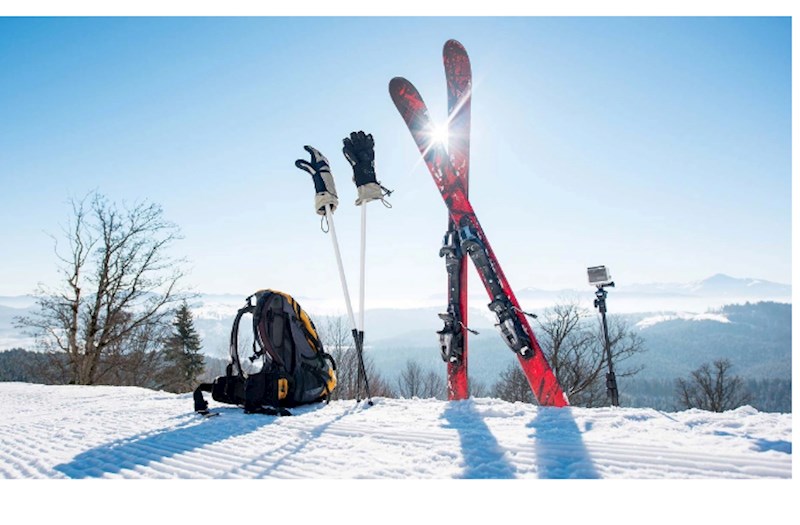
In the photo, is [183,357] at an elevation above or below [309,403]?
below

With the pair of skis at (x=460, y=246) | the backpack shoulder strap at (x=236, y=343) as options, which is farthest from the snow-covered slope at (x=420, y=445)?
the pair of skis at (x=460, y=246)

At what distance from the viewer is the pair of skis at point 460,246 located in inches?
173

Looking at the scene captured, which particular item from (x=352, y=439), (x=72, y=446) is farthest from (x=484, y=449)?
(x=72, y=446)

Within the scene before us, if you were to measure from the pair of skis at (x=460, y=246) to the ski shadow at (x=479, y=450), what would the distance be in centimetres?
155

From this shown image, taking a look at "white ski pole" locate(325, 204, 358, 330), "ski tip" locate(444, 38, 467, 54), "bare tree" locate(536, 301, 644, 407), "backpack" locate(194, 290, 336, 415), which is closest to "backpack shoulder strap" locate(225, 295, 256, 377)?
"backpack" locate(194, 290, 336, 415)

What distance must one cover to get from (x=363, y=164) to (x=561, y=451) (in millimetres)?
3462

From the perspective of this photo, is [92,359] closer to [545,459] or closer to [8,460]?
[8,460]

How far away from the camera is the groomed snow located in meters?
1.71

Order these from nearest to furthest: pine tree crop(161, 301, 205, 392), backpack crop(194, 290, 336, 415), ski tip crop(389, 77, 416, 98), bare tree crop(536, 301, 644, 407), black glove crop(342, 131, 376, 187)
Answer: backpack crop(194, 290, 336, 415), black glove crop(342, 131, 376, 187), ski tip crop(389, 77, 416, 98), bare tree crop(536, 301, 644, 407), pine tree crop(161, 301, 205, 392)

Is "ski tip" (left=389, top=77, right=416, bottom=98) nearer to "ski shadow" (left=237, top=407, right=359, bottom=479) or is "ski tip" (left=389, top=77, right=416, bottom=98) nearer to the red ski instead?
the red ski

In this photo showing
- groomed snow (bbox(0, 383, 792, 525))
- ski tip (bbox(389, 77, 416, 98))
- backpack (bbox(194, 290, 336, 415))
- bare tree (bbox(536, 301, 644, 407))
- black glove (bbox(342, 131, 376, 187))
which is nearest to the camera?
groomed snow (bbox(0, 383, 792, 525))

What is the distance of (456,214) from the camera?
4.82 metres

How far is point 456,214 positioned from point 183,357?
23.3 m

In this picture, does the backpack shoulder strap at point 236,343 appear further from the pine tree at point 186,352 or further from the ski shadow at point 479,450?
the pine tree at point 186,352
